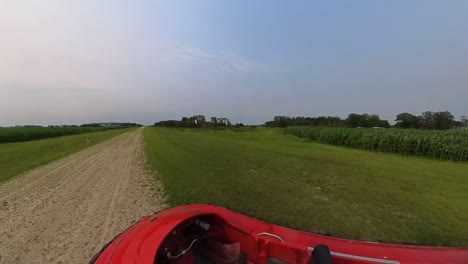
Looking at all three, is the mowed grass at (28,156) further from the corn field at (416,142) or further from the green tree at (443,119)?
the green tree at (443,119)

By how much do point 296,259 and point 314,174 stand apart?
27.6 feet

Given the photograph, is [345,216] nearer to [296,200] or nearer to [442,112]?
[296,200]

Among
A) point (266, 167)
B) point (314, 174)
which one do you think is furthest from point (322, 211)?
point (266, 167)

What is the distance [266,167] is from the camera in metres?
12.3

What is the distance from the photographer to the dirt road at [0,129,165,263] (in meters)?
4.56

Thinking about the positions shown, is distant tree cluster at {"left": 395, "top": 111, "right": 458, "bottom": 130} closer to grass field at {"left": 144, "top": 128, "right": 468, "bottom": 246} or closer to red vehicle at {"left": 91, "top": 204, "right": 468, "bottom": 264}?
grass field at {"left": 144, "top": 128, "right": 468, "bottom": 246}

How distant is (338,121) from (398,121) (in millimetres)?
15609

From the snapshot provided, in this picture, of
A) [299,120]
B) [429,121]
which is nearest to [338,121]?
[299,120]

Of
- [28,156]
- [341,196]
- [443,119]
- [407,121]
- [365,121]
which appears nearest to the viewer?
[341,196]

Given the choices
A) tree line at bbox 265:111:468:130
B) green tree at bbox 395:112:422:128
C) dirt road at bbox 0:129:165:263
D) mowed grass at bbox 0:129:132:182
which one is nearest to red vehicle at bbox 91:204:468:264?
dirt road at bbox 0:129:165:263

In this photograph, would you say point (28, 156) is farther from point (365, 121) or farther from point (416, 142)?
point (365, 121)

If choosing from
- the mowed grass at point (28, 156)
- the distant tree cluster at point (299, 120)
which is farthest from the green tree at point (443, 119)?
the mowed grass at point (28, 156)

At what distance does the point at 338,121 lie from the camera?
3115 inches

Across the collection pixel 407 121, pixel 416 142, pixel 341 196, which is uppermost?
pixel 407 121
